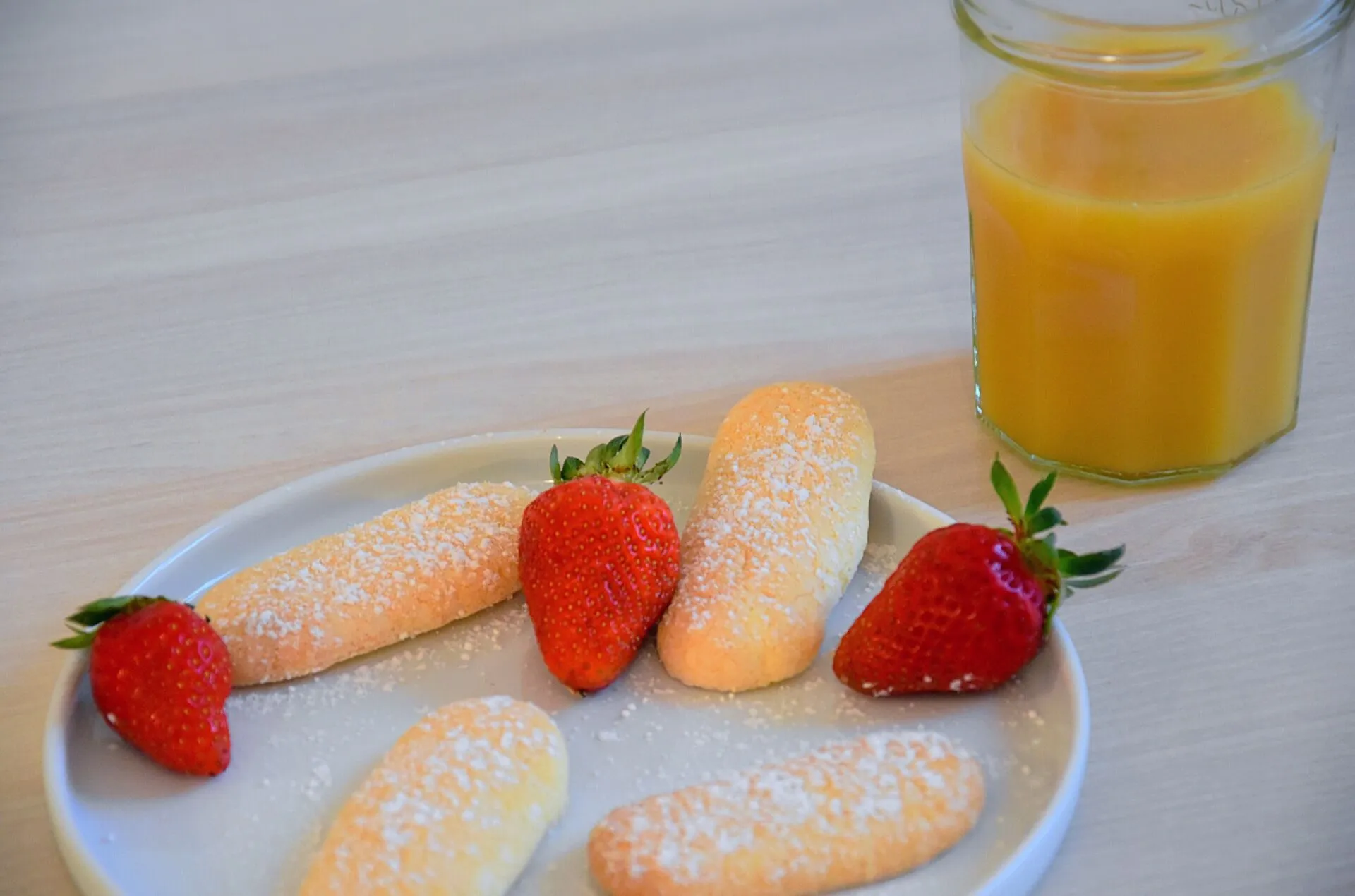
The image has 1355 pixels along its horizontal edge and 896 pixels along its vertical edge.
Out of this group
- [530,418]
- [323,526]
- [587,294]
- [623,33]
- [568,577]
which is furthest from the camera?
[623,33]

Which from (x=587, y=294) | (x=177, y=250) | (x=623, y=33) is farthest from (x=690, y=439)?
(x=623, y=33)

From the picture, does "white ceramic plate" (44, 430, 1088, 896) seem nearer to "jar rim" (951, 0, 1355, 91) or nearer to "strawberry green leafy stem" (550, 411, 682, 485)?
"strawberry green leafy stem" (550, 411, 682, 485)

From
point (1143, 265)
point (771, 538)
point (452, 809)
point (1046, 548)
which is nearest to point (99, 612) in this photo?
point (452, 809)

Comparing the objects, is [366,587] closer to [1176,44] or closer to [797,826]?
[797,826]

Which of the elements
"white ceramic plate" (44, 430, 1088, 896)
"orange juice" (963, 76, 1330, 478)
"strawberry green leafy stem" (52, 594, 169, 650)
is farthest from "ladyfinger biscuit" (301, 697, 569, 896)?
"orange juice" (963, 76, 1330, 478)

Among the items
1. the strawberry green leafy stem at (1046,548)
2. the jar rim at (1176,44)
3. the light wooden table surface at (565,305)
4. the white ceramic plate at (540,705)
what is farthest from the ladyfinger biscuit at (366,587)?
the jar rim at (1176,44)

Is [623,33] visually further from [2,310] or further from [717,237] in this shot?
[2,310]

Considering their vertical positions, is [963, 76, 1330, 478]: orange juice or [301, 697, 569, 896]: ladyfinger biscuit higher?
[963, 76, 1330, 478]: orange juice
